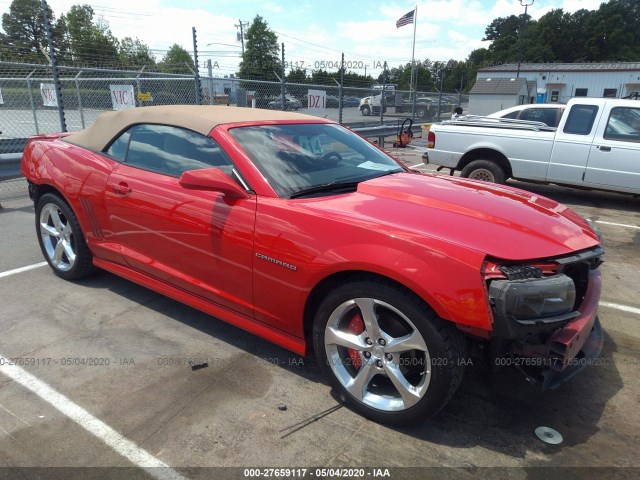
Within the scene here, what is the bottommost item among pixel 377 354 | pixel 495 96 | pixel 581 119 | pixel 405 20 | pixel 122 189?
pixel 377 354

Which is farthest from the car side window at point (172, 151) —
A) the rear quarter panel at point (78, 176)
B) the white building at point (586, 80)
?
the white building at point (586, 80)

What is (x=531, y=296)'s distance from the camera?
2.02 meters

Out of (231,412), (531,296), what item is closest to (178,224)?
(231,412)

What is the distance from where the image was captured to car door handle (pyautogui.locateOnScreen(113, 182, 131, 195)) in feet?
10.7

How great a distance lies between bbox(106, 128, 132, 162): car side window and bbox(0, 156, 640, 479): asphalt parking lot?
1.20m

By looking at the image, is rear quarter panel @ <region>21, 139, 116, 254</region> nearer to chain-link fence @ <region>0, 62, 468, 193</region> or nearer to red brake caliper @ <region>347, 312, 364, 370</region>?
red brake caliper @ <region>347, 312, 364, 370</region>

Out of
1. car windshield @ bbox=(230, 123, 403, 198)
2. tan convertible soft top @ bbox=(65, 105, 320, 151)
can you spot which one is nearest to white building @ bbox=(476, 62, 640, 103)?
car windshield @ bbox=(230, 123, 403, 198)

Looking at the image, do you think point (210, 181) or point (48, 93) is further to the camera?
point (48, 93)

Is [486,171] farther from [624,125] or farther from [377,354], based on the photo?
[377,354]

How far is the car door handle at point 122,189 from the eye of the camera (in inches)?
128

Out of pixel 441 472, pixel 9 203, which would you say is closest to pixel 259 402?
pixel 441 472

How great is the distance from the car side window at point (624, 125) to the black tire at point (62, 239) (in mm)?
7396

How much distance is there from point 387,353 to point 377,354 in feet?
0.20

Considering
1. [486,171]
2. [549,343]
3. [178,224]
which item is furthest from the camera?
[486,171]
